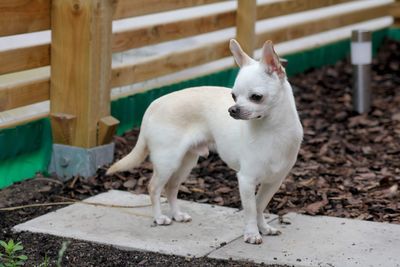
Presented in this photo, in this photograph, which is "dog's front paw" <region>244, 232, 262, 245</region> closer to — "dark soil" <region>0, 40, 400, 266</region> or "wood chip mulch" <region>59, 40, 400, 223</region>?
"dark soil" <region>0, 40, 400, 266</region>

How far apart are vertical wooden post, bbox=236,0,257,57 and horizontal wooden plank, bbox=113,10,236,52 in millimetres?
69

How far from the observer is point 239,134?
4.48m

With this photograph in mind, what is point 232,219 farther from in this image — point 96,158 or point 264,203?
point 96,158

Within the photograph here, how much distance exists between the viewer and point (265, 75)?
4148 millimetres

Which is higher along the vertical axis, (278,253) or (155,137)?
(155,137)

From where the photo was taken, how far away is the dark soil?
442 cm

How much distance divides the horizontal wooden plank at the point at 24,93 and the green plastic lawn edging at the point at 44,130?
0.19m

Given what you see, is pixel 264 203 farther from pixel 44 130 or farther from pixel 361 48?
pixel 361 48

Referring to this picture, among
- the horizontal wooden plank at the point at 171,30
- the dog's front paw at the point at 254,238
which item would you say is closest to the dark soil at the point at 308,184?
the dog's front paw at the point at 254,238

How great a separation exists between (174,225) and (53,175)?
Answer: 1.29 meters

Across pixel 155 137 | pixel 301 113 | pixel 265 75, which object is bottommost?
pixel 301 113

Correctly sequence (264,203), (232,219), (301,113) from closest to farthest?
(264,203) < (232,219) < (301,113)

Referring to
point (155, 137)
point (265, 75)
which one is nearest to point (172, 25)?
point (155, 137)

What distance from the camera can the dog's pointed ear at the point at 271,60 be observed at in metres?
4.09
